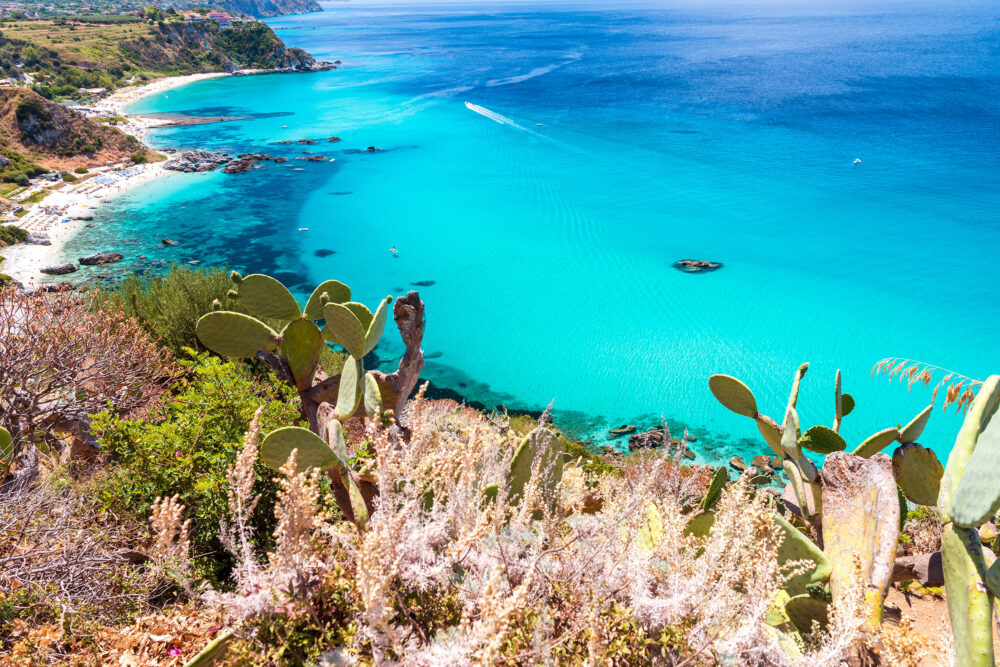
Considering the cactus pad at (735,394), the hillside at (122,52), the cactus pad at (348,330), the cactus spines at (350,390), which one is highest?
the hillside at (122,52)

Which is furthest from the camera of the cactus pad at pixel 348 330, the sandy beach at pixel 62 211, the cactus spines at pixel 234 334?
the sandy beach at pixel 62 211

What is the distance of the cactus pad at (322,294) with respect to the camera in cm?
521

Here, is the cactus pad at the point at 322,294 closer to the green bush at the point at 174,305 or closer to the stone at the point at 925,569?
the green bush at the point at 174,305

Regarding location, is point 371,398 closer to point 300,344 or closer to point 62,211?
point 300,344

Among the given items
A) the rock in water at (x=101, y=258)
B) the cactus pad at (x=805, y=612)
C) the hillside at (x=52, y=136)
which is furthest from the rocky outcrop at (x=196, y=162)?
the cactus pad at (x=805, y=612)

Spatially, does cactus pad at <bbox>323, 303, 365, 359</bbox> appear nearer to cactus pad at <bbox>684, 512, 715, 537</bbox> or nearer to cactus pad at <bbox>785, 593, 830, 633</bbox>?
cactus pad at <bbox>684, 512, 715, 537</bbox>

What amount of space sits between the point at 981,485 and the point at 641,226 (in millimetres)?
26958

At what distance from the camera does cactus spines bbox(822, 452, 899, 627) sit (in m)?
3.53

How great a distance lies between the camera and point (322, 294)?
493cm

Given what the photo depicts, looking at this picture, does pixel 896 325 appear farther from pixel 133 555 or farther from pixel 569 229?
pixel 133 555

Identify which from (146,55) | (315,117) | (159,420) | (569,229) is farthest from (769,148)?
(146,55)

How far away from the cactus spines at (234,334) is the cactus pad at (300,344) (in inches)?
4.1

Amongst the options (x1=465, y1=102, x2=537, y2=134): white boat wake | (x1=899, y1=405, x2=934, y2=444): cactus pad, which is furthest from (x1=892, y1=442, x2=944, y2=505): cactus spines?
(x1=465, y1=102, x2=537, y2=134): white boat wake

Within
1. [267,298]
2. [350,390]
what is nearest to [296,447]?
[350,390]
